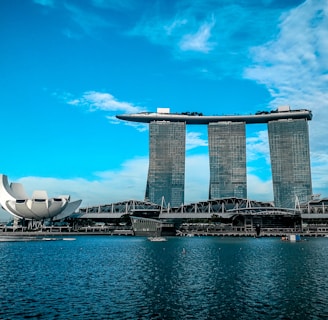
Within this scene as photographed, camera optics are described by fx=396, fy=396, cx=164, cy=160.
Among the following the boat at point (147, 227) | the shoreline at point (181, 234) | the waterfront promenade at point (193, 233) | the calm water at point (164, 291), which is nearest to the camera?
the calm water at point (164, 291)

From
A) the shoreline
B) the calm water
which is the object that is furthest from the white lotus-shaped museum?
the calm water

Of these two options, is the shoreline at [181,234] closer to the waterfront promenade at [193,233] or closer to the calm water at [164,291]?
the waterfront promenade at [193,233]

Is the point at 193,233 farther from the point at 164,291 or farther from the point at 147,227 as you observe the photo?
the point at 164,291

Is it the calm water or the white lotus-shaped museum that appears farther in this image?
the white lotus-shaped museum

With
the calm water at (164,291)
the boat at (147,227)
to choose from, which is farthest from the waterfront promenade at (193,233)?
the calm water at (164,291)

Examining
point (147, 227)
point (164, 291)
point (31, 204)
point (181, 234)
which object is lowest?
point (164, 291)

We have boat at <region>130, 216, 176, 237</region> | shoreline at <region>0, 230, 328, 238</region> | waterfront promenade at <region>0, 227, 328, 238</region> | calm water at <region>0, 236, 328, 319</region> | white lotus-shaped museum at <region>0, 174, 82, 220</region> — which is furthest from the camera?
white lotus-shaped museum at <region>0, 174, 82, 220</region>

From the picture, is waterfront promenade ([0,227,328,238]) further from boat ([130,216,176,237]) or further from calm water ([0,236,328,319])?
calm water ([0,236,328,319])

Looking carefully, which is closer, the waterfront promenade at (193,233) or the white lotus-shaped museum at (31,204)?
the waterfront promenade at (193,233)

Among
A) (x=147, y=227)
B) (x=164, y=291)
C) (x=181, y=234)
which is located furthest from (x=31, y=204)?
(x=164, y=291)
